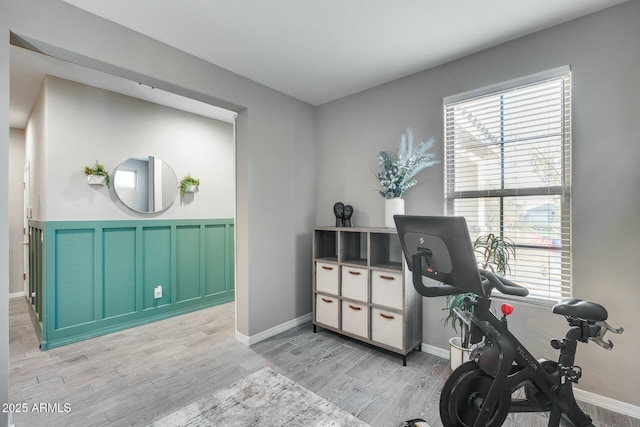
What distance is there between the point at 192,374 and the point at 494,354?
7.31 feet

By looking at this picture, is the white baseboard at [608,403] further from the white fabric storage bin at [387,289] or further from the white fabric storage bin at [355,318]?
the white fabric storage bin at [355,318]

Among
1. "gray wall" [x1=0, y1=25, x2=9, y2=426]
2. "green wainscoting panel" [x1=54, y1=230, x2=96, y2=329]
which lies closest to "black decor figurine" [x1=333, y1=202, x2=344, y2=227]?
"gray wall" [x1=0, y1=25, x2=9, y2=426]

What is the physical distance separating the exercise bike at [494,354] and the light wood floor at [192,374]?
1.49ft

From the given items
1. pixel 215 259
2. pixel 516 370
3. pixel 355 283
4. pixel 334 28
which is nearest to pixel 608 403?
pixel 516 370

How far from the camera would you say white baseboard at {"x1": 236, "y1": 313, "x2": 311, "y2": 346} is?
3.03 metres

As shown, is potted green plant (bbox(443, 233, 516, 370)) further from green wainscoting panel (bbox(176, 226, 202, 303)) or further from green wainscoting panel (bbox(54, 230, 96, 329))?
green wainscoting panel (bbox(54, 230, 96, 329))

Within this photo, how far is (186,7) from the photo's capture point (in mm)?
1987

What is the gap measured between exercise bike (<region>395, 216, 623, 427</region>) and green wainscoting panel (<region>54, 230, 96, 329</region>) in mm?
3336

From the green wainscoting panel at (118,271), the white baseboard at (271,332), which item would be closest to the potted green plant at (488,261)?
the white baseboard at (271,332)

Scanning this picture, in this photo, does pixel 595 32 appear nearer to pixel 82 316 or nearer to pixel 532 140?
pixel 532 140

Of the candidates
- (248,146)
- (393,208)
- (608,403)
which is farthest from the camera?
(248,146)

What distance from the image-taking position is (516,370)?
1539mm

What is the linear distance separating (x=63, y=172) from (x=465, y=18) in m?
3.86

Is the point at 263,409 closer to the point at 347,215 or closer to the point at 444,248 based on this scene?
the point at 444,248
